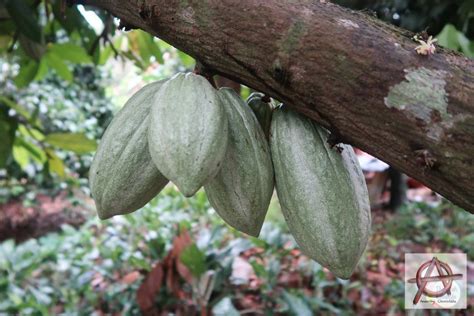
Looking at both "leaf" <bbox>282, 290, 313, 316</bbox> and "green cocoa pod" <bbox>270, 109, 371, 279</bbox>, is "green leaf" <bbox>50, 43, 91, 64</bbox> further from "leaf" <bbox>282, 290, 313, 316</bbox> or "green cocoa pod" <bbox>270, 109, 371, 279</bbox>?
"green cocoa pod" <bbox>270, 109, 371, 279</bbox>

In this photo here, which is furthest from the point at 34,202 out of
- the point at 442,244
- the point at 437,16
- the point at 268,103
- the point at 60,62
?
the point at 268,103

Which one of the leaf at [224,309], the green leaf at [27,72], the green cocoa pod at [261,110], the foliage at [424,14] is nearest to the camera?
the green cocoa pod at [261,110]

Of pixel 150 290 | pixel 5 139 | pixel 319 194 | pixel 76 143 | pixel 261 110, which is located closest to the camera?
pixel 319 194

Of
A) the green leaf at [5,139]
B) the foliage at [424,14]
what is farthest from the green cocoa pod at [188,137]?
the green leaf at [5,139]

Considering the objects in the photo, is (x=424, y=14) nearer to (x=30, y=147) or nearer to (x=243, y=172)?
(x=243, y=172)

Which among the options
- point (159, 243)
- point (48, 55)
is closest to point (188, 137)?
point (48, 55)

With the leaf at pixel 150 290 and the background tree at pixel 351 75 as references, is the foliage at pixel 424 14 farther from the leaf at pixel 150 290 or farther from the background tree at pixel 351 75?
the leaf at pixel 150 290

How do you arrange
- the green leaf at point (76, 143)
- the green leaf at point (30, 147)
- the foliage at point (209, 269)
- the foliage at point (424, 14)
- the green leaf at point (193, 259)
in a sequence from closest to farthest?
the foliage at point (424, 14), the green leaf at point (76, 143), the green leaf at point (30, 147), the green leaf at point (193, 259), the foliage at point (209, 269)
